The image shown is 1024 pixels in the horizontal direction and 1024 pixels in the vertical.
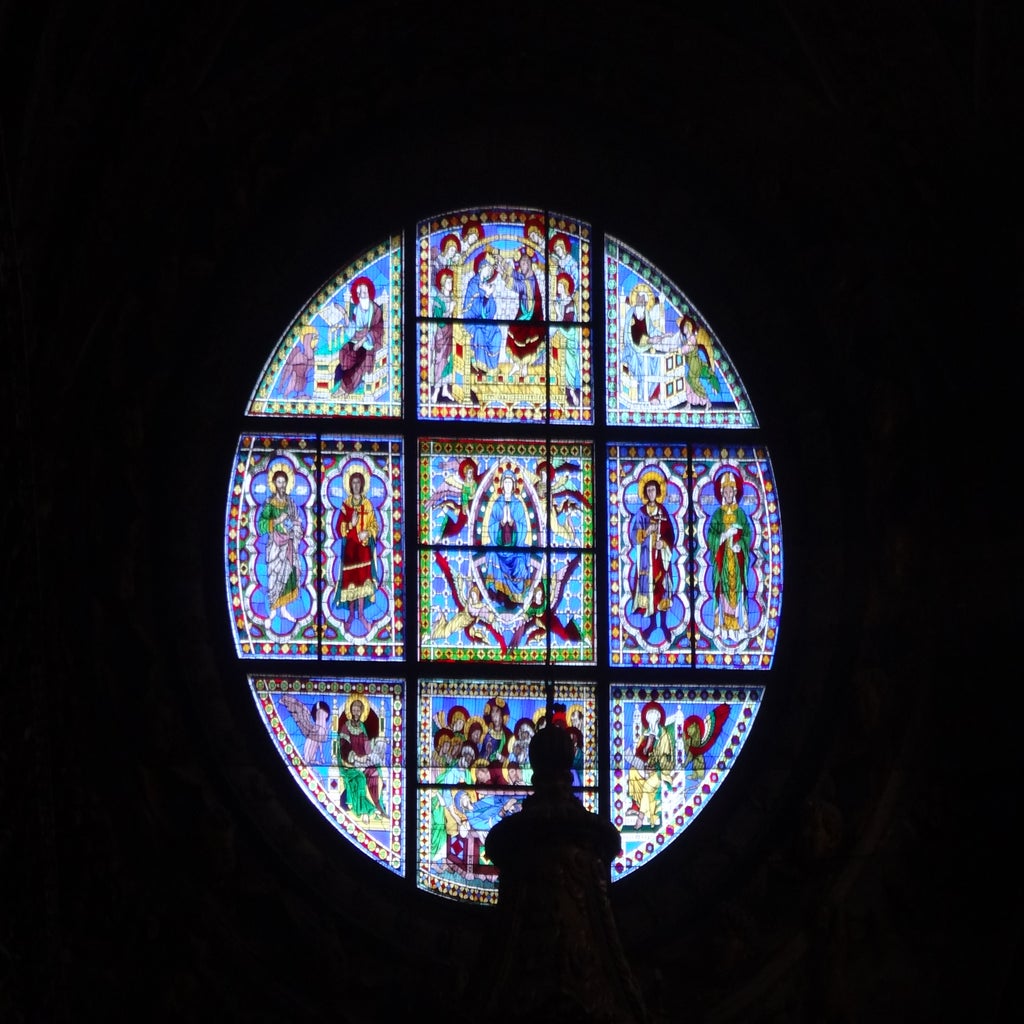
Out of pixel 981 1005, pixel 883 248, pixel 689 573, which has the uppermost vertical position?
pixel 883 248

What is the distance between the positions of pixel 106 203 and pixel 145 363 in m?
0.74

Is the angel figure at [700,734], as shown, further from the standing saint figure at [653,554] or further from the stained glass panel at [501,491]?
the stained glass panel at [501,491]

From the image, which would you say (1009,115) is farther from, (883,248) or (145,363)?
(145,363)

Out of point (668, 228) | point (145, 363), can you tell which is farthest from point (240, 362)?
point (668, 228)

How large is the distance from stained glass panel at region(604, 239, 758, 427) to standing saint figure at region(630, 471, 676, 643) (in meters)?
0.35

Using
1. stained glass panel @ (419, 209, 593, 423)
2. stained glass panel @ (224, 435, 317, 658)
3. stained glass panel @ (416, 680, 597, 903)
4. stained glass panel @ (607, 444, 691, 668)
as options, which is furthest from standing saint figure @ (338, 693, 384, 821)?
stained glass panel @ (419, 209, 593, 423)

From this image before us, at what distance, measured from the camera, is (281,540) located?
1705cm

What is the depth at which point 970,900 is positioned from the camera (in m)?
16.3

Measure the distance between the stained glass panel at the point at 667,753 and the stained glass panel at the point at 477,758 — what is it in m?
0.15

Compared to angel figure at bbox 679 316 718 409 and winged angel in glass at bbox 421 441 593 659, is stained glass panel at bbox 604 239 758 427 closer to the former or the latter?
angel figure at bbox 679 316 718 409

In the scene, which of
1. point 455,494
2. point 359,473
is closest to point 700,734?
point 455,494

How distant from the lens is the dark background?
1605 centimetres

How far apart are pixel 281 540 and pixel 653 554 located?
174cm

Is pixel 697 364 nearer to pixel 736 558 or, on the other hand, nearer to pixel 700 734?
pixel 736 558
